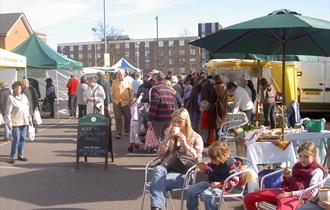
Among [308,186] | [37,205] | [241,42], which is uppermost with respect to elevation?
[241,42]

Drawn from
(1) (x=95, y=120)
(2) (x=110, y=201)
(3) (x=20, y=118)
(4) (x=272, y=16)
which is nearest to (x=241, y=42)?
(4) (x=272, y=16)

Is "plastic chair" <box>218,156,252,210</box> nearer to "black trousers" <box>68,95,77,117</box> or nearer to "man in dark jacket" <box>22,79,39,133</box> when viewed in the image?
"man in dark jacket" <box>22,79,39,133</box>

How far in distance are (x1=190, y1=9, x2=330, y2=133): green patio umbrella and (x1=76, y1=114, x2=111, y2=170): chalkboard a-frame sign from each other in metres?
2.33

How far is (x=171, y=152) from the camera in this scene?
5910 mm

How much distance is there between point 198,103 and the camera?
11.2 m

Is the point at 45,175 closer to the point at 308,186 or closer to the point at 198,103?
the point at 198,103

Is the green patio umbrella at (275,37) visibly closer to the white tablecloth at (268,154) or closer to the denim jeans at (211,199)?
the white tablecloth at (268,154)

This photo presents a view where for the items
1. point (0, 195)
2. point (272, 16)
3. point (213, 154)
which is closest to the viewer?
point (213, 154)

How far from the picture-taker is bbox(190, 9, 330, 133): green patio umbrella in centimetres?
616

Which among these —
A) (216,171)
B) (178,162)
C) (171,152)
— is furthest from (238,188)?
(171,152)

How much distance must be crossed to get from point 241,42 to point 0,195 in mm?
4749

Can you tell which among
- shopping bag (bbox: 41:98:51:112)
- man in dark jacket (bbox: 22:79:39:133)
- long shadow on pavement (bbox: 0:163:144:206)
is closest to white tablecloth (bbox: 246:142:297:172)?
long shadow on pavement (bbox: 0:163:144:206)

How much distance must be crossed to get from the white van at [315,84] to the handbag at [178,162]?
13294 mm

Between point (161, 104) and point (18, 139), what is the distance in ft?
9.45
